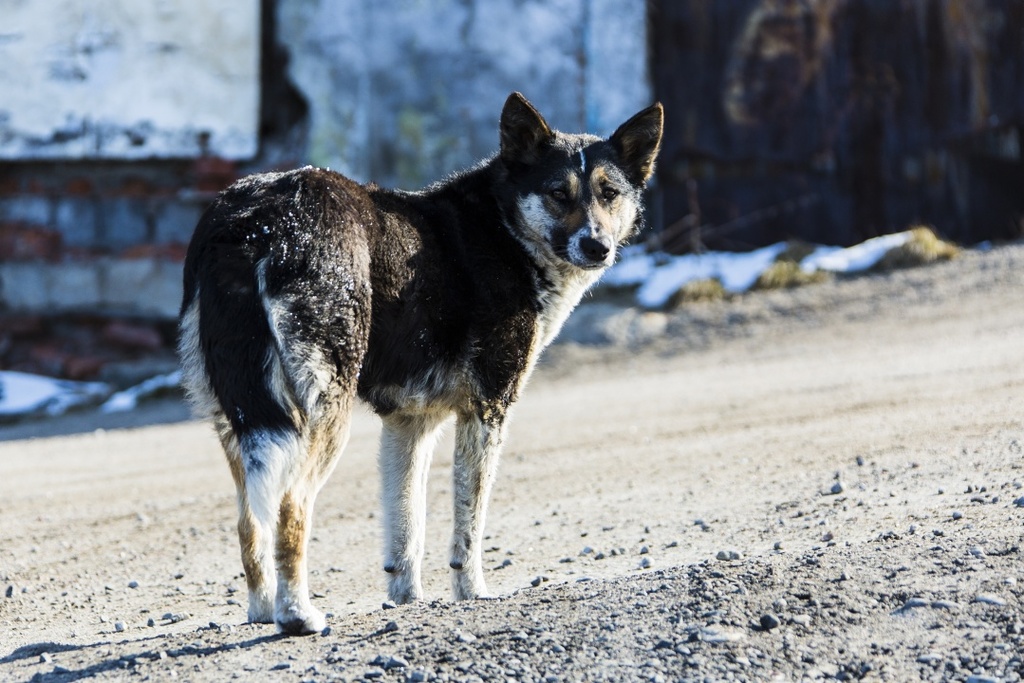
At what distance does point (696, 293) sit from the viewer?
13.6m

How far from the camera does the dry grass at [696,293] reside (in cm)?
1359

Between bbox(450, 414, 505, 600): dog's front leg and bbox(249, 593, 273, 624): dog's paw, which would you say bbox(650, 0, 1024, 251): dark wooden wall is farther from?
bbox(249, 593, 273, 624): dog's paw

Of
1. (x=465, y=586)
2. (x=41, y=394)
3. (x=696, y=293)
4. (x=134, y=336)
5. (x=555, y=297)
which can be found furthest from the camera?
(x=134, y=336)

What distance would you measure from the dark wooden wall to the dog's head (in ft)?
28.9

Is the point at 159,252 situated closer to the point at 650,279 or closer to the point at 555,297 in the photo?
the point at 650,279

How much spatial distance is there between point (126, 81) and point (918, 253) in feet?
30.3

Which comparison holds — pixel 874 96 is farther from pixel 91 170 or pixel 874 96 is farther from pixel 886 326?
pixel 91 170

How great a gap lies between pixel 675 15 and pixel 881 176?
308 cm

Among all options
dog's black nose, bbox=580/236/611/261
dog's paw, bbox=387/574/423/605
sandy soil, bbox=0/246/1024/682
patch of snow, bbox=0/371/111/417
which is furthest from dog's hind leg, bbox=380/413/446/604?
patch of snow, bbox=0/371/111/417

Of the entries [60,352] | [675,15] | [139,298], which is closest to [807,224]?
[675,15]

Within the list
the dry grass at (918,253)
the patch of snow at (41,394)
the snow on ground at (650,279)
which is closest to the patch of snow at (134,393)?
the snow on ground at (650,279)

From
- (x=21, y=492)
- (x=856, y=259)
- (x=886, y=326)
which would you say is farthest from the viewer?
(x=856, y=259)

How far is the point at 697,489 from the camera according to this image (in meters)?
6.90

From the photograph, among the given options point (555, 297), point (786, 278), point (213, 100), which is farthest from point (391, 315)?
point (213, 100)
